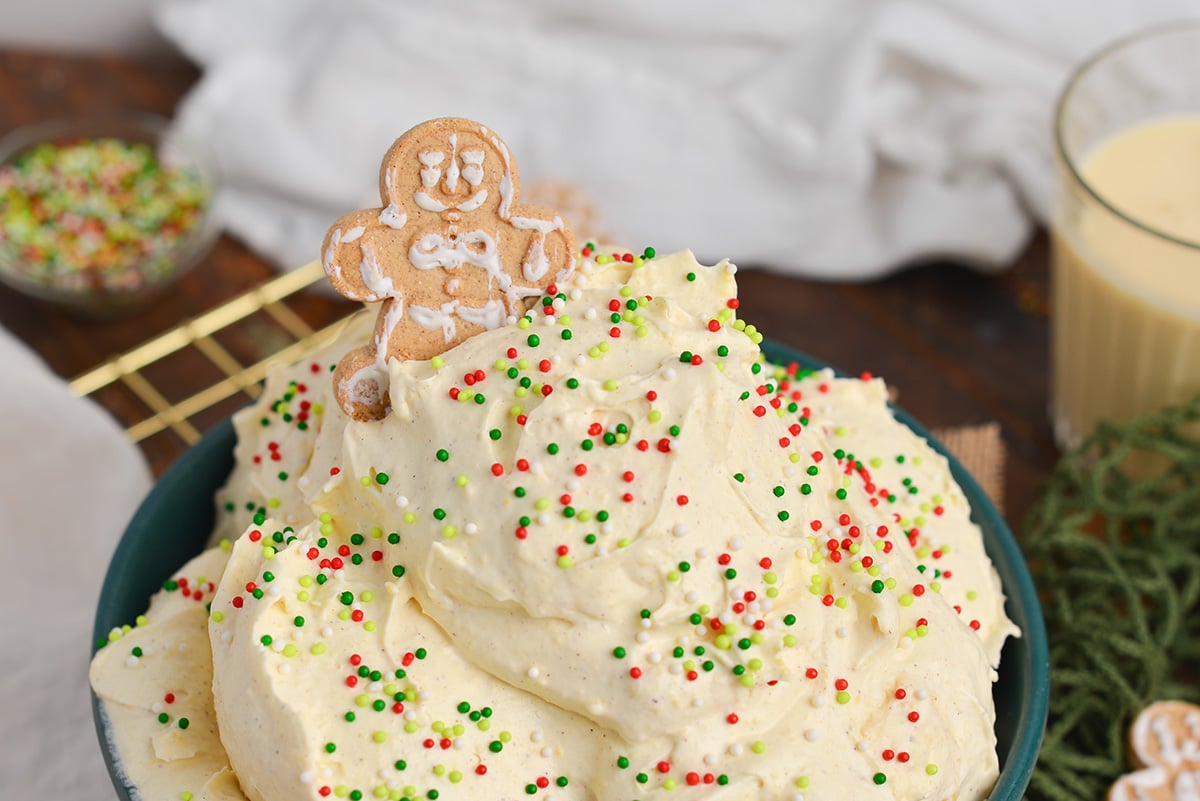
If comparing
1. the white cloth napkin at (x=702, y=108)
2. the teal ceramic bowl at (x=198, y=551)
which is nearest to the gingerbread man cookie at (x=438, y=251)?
the teal ceramic bowl at (x=198, y=551)

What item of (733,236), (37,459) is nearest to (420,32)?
(733,236)

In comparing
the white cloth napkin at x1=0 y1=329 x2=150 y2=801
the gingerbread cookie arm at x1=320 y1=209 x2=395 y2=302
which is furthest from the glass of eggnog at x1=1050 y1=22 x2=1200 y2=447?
the white cloth napkin at x1=0 y1=329 x2=150 y2=801

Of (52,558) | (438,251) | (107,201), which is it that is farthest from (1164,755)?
(107,201)

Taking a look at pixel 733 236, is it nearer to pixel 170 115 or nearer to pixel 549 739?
pixel 170 115

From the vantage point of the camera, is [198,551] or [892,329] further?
[892,329]

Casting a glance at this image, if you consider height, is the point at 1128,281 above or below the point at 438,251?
below

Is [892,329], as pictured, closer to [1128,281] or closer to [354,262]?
[1128,281]

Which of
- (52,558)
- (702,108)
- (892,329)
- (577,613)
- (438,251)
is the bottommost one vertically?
(892,329)
